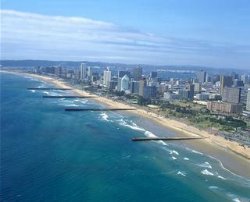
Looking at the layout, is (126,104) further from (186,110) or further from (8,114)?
(8,114)

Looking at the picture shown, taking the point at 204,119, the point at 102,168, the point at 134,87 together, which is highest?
the point at 102,168

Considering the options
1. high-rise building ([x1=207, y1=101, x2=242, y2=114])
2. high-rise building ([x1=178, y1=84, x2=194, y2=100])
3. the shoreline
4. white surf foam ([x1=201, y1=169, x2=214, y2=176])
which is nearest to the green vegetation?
high-rise building ([x1=207, y1=101, x2=242, y2=114])

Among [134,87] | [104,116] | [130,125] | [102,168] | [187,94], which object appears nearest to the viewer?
[102,168]

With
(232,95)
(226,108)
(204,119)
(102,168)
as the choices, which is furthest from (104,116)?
(232,95)

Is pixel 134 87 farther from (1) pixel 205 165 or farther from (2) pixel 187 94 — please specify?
(1) pixel 205 165

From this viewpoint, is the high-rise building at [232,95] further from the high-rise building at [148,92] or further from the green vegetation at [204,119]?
the high-rise building at [148,92]

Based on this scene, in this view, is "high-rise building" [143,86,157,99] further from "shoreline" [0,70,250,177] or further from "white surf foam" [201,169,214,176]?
"white surf foam" [201,169,214,176]

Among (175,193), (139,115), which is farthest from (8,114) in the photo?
(175,193)
